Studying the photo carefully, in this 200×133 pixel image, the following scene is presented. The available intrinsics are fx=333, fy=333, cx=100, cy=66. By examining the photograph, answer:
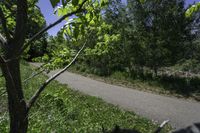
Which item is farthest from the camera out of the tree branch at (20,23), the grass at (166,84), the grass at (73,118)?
the grass at (166,84)

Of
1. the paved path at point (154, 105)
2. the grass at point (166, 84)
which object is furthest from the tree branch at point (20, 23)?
the grass at point (166, 84)

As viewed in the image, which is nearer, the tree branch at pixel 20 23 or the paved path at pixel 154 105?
the tree branch at pixel 20 23

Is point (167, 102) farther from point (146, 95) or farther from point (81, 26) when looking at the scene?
point (81, 26)

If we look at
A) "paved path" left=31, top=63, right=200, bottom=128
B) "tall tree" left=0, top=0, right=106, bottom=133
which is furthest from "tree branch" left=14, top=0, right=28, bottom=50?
"paved path" left=31, top=63, right=200, bottom=128

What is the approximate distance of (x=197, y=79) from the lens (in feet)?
64.5

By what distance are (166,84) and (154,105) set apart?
18.8ft

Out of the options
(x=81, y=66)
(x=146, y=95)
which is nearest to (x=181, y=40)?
(x=146, y=95)

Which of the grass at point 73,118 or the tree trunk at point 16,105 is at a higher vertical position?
the tree trunk at point 16,105

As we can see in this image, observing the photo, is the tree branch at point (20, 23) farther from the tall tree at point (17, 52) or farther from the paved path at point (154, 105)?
the paved path at point (154, 105)

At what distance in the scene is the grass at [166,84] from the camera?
670 inches

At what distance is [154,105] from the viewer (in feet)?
45.5

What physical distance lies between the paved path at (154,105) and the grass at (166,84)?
917mm

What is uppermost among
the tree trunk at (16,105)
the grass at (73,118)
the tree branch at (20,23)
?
the tree branch at (20,23)

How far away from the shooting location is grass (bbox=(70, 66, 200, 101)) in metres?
17.0
